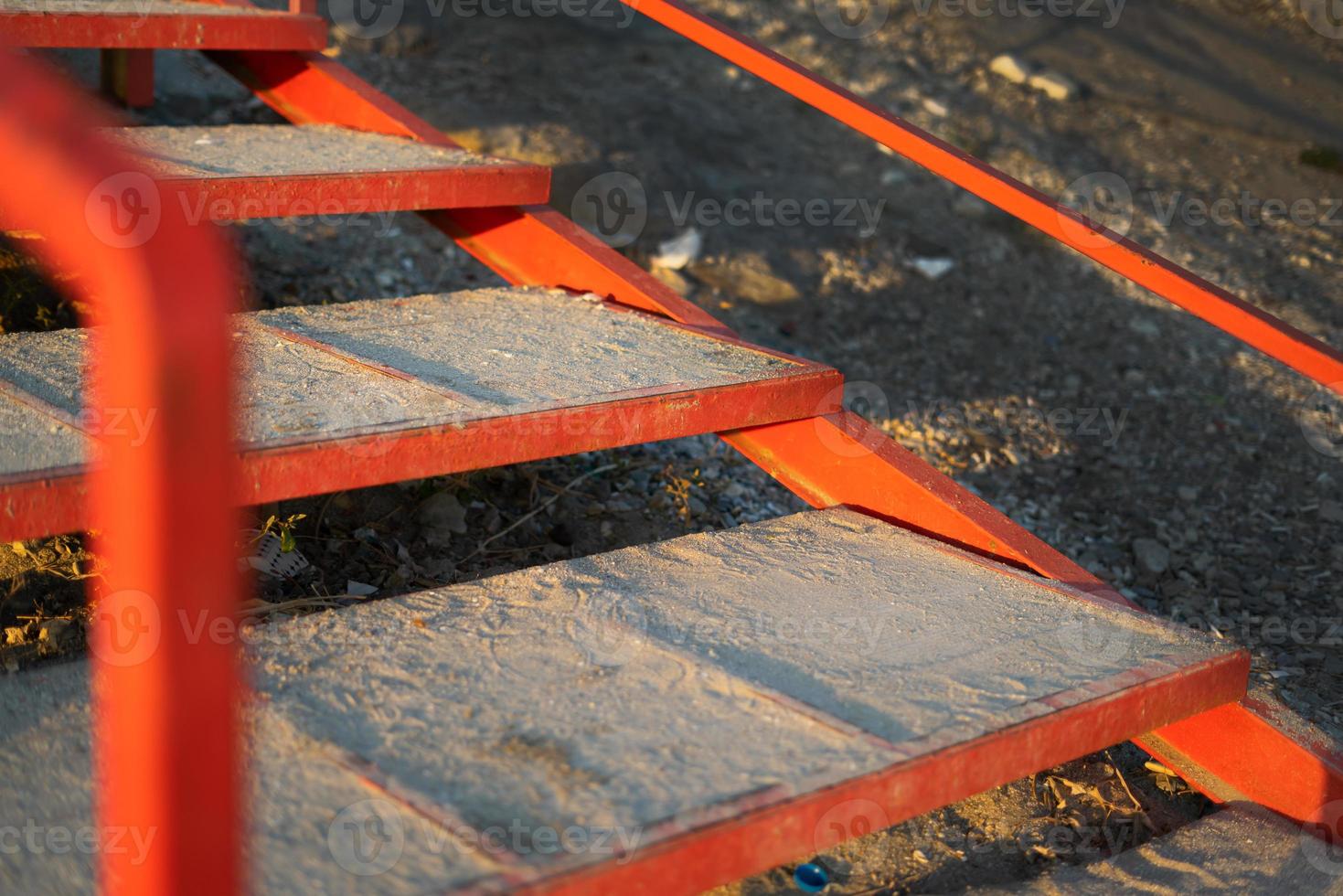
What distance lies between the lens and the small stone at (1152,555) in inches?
124

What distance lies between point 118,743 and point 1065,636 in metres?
1.26

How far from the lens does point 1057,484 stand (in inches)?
139

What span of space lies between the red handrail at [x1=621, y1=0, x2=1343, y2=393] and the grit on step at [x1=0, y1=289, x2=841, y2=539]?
42 cm

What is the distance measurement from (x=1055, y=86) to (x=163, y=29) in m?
4.11

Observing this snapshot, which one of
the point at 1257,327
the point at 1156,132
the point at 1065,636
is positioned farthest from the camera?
the point at 1156,132

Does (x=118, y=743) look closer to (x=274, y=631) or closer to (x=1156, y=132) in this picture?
(x=274, y=631)

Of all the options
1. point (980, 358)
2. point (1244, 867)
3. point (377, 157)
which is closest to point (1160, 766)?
point (1244, 867)

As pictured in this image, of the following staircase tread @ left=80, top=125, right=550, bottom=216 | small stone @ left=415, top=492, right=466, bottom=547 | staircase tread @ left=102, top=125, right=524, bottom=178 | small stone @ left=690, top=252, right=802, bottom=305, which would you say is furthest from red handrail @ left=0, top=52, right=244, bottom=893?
small stone @ left=690, top=252, right=802, bottom=305

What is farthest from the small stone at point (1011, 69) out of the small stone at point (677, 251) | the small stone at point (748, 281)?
the small stone at point (677, 251)

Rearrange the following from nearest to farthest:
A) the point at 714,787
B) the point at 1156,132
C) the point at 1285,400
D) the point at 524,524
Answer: the point at 714,787 < the point at 524,524 < the point at 1285,400 < the point at 1156,132

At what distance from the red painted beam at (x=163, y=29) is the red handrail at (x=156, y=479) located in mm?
1621

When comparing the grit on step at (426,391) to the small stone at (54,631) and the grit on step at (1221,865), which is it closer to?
the small stone at (54,631)

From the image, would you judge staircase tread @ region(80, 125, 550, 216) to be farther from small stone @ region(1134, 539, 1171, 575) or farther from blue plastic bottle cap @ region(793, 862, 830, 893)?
small stone @ region(1134, 539, 1171, 575)

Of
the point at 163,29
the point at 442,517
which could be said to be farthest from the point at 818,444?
the point at 163,29
